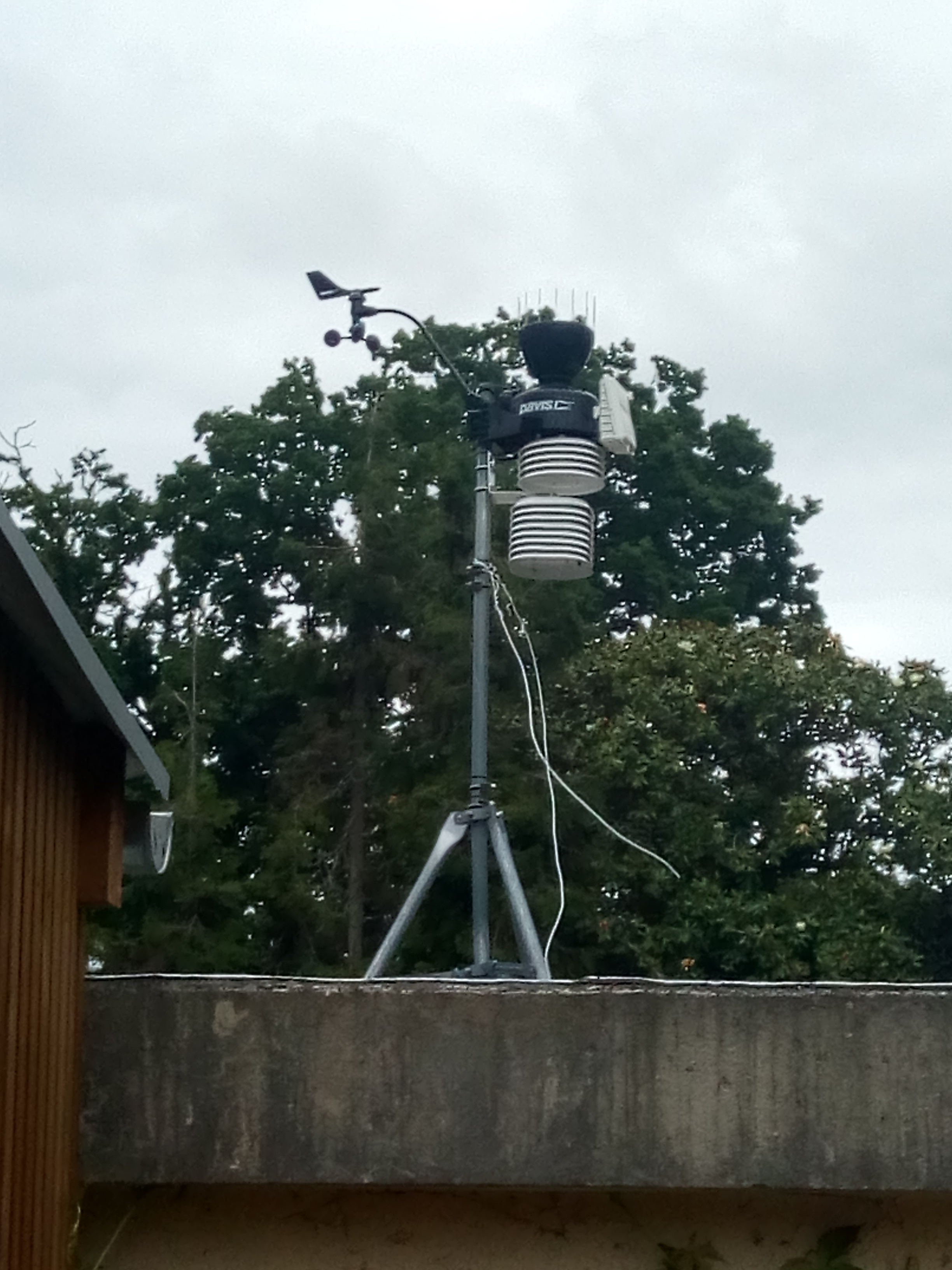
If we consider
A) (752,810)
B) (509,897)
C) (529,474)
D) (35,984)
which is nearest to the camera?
(35,984)

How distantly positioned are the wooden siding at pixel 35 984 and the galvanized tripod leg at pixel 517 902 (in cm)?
173

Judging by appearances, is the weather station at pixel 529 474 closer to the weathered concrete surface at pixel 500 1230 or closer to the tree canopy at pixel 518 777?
the weathered concrete surface at pixel 500 1230

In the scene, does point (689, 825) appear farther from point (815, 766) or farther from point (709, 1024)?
point (709, 1024)

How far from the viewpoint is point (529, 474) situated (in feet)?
18.5

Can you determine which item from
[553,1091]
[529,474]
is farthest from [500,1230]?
[529,474]

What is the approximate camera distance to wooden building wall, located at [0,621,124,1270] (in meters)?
2.98

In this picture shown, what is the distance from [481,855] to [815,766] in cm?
1072

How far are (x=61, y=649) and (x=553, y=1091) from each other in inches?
47.0

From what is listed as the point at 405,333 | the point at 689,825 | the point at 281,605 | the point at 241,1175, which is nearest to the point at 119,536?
the point at 281,605

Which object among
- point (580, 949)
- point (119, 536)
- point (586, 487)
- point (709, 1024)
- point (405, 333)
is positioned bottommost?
point (580, 949)

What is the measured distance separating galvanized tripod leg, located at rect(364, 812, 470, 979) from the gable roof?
1.52 meters

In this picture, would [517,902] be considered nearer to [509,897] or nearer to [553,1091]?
[509,897]

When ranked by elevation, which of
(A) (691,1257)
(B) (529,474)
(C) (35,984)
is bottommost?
(A) (691,1257)

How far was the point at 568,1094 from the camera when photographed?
123 inches
